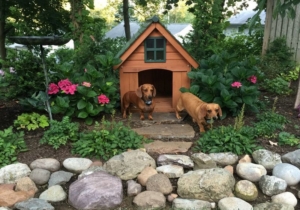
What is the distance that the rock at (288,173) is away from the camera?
365cm

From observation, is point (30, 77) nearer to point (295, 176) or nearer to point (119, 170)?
point (119, 170)

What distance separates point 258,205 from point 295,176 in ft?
2.20

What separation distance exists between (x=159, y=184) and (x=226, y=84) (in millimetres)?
2218

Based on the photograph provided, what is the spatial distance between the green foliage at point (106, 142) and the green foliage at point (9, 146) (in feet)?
2.30

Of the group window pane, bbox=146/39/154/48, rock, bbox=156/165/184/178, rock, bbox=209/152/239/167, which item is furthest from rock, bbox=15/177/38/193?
window pane, bbox=146/39/154/48

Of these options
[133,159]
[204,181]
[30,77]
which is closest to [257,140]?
[204,181]

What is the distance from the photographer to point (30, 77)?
5266mm

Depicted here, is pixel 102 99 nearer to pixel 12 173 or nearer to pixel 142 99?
pixel 142 99

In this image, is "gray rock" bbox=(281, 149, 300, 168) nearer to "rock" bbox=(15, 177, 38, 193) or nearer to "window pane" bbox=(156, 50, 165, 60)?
"window pane" bbox=(156, 50, 165, 60)

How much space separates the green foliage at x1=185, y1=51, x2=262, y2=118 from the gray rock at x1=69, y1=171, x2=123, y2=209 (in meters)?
2.20

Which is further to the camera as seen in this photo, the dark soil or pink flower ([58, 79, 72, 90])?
pink flower ([58, 79, 72, 90])

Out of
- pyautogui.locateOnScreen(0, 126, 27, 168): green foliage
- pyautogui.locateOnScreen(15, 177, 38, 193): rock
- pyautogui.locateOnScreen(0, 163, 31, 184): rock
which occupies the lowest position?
pyautogui.locateOnScreen(15, 177, 38, 193): rock

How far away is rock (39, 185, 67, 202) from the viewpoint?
3471mm

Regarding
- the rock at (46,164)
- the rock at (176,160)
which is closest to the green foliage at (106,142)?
the rock at (46,164)
